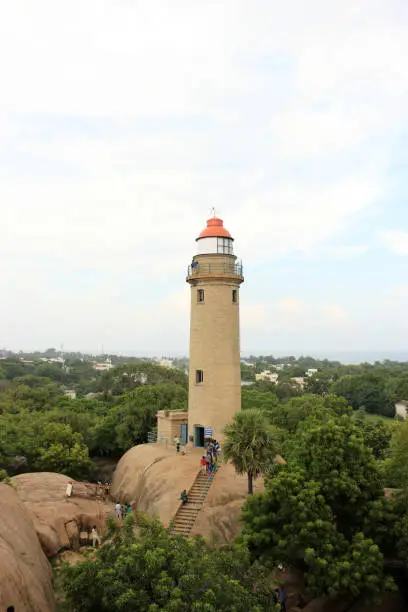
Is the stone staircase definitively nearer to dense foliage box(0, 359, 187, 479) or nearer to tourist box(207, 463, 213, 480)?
tourist box(207, 463, 213, 480)

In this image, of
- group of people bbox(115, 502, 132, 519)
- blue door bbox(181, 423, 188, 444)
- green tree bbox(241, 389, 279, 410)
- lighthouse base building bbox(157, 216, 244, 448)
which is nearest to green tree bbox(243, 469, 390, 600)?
group of people bbox(115, 502, 132, 519)

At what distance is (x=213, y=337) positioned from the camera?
30516mm

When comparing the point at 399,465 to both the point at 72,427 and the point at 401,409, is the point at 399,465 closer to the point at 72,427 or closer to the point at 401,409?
the point at 72,427

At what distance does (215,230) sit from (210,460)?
46.5ft

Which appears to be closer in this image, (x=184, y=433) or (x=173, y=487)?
(x=173, y=487)

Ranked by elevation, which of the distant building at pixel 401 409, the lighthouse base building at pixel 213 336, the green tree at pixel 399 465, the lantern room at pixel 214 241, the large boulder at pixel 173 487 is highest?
the lantern room at pixel 214 241

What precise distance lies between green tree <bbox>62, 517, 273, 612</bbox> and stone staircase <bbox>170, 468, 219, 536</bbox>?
8.80 metres

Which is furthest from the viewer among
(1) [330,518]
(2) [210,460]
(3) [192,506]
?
(2) [210,460]

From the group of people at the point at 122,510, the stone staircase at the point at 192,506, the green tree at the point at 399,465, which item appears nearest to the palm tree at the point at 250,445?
the stone staircase at the point at 192,506

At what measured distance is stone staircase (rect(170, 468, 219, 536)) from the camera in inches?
904

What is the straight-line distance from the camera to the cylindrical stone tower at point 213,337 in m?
30.3

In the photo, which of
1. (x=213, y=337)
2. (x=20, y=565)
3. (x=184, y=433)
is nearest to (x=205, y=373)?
(x=213, y=337)

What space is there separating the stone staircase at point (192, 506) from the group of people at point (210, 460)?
0.26 metres

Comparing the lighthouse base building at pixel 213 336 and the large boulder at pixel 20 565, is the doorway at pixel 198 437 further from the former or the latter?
the large boulder at pixel 20 565
